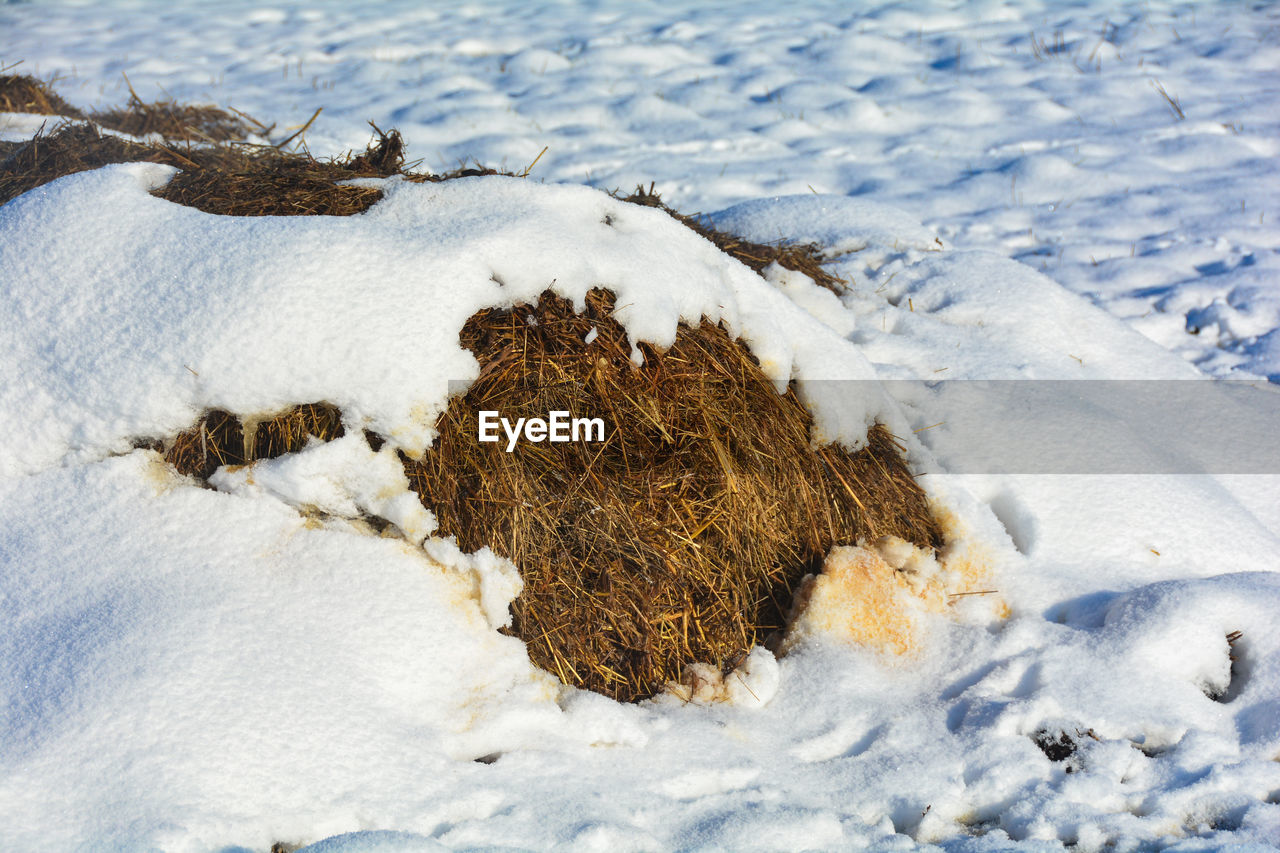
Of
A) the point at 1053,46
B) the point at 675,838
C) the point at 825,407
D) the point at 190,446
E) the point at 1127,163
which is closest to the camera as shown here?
the point at 675,838

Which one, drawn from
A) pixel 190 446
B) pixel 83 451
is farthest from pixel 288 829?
pixel 83 451

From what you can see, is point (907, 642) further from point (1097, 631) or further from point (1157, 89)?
point (1157, 89)

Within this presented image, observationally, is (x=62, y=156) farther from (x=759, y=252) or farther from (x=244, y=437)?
(x=759, y=252)

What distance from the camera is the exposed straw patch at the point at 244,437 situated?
231 cm

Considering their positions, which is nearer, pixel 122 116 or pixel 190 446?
pixel 190 446

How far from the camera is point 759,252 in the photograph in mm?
3799

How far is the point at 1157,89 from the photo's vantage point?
23.9 feet

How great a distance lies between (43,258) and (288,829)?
1.71 meters
